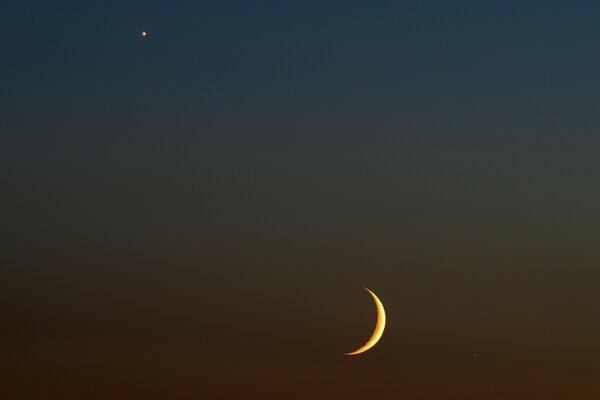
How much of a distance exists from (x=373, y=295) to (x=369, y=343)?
8282 mm

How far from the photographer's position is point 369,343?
208 feet

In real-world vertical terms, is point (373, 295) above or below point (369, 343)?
above

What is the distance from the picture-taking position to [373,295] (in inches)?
2532
